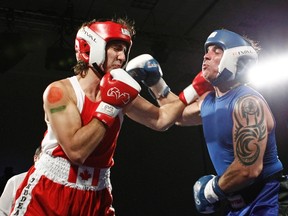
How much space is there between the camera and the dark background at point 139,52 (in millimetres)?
6902

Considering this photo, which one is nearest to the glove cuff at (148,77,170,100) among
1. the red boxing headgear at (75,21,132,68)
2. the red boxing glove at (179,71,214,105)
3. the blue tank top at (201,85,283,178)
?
the red boxing glove at (179,71,214,105)

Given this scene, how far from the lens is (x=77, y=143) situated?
6.51 ft

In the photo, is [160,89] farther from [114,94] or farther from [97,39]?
[114,94]

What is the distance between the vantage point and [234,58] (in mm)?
2521

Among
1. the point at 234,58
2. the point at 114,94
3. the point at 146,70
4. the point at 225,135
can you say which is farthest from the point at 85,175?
the point at 234,58

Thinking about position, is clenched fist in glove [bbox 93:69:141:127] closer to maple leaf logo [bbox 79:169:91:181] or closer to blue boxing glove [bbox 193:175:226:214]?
maple leaf logo [bbox 79:169:91:181]

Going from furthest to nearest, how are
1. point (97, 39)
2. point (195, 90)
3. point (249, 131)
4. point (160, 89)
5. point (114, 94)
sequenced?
1. point (160, 89)
2. point (195, 90)
3. point (97, 39)
4. point (249, 131)
5. point (114, 94)

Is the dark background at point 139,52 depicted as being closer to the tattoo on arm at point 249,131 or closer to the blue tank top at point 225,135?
the blue tank top at point 225,135

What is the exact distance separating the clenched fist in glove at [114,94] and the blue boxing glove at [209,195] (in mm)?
810

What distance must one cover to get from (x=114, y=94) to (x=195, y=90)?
1027 millimetres

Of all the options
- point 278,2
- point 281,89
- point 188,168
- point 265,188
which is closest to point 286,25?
point 278,2

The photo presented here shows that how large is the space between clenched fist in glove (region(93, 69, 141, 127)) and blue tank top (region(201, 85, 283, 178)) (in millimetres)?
698

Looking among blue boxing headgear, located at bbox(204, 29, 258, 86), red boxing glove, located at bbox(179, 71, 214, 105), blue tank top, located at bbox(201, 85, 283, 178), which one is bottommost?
blue tank top, located at bbox(201, 85, 283, 178)

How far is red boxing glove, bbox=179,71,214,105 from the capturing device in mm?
2914
